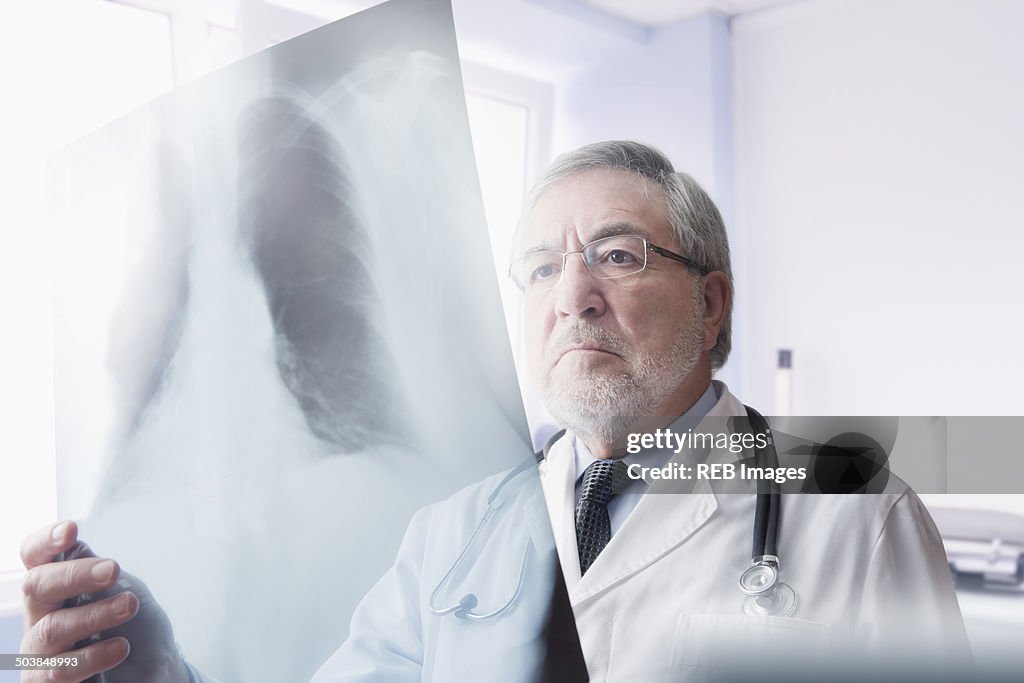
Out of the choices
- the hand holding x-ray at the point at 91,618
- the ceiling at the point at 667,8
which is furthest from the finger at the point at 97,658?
the ceiling at the point at 667,8

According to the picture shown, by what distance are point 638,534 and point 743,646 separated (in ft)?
0.26

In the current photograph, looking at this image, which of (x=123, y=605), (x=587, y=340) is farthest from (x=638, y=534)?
(x=123, y=605)

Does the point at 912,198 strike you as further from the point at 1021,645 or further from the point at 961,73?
the point at 1021,645

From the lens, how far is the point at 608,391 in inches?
18.3

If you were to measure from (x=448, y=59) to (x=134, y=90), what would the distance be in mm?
548

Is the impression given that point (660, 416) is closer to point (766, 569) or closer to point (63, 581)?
point (766, 569)

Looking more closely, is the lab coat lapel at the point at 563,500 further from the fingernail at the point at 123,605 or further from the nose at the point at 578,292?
the fingernail at the point at 123,605

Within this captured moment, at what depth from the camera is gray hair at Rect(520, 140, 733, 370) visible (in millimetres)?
483

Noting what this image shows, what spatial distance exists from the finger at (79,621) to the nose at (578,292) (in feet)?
1.15

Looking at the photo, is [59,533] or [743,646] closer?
Answer: [743,646]

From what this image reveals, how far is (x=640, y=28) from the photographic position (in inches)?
24.8

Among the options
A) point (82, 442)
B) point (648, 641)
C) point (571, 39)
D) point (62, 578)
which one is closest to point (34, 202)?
point (82, 442)

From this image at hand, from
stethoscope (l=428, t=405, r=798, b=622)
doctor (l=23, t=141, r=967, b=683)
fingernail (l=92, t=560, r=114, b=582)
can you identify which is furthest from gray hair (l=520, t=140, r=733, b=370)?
fingernail (l=92, t=560, r=114, b=582)

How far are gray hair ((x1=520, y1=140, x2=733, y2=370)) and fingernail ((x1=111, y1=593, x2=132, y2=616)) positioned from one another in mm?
356
